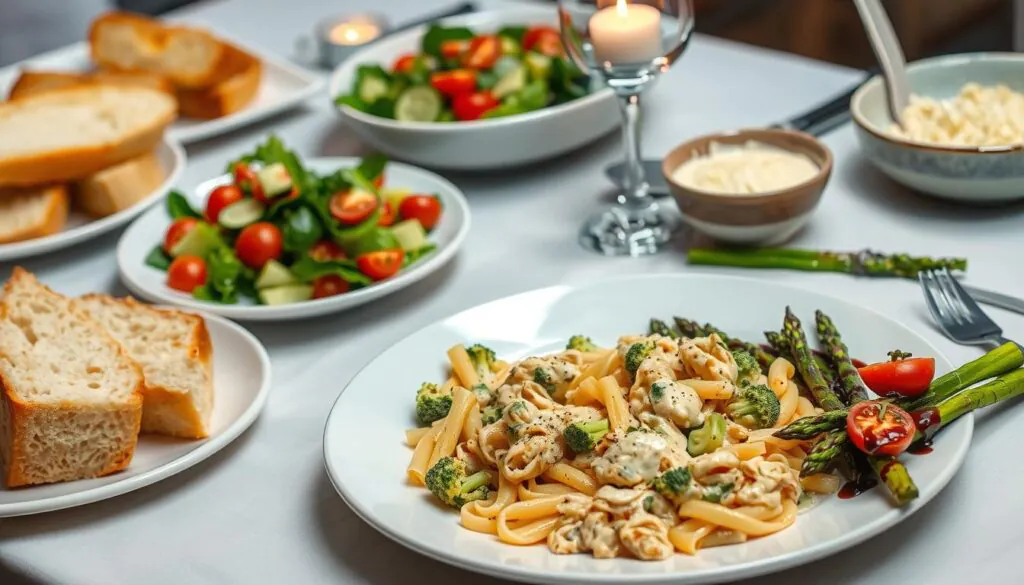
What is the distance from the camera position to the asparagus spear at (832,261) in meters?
2.51

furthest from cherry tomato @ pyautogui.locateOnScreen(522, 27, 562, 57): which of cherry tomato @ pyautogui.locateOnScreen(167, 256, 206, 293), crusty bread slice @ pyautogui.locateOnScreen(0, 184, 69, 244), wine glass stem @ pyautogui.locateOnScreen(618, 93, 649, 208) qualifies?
crusty bread slice @ pyautogui.locateOnScreen(0, 184, 69, 244)

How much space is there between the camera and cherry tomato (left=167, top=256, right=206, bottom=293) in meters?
2.74

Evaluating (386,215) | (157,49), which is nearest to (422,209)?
(386,215)

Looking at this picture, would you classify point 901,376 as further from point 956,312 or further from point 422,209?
point 422,209

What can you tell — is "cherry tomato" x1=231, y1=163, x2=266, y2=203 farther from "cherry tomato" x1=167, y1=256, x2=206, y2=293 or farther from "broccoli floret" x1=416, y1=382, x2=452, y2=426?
"broccoli floret" x1=416, y1=382, x2=452, y2=426

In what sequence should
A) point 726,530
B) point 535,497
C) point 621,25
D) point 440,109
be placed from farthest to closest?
1. point 440,109
2. point 621,25
3. point 535,497
4. point 726,530

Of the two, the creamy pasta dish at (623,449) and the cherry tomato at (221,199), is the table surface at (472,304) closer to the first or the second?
the creamy pasta dish at (623,449)

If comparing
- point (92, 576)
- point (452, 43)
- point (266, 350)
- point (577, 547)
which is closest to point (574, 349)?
point (577, 547)

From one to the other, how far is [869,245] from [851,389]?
821mm

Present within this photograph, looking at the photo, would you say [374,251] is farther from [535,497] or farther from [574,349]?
[535,497]

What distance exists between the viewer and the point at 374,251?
8.93ft

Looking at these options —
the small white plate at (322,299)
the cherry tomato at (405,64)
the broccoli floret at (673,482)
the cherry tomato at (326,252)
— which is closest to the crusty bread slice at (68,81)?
the small white plate at (322,299)

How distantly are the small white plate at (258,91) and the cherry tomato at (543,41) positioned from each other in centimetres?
74

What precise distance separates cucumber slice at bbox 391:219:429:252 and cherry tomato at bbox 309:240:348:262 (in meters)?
0.14
